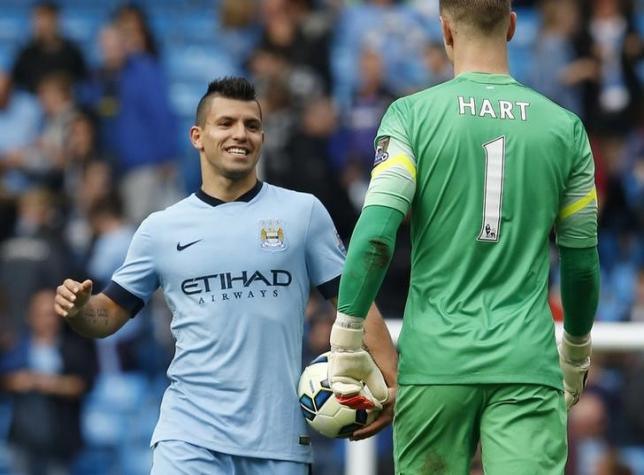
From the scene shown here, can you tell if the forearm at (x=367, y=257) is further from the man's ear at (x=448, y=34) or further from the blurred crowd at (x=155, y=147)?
the blurred crowd at (x=155, y=147)

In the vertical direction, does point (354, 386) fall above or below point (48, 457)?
above

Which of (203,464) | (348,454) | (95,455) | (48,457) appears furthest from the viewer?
(95,455)

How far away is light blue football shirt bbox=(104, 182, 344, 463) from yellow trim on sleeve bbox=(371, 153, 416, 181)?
3.04 feet

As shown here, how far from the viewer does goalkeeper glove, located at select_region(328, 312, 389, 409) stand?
213 inches

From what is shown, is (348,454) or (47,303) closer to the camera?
(348,454)

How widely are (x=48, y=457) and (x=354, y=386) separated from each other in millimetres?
6355

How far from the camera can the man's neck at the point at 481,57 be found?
18.4 ft

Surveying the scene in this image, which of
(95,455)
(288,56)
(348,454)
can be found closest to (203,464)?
(348,454)

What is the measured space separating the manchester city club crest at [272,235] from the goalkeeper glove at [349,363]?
2.62 feet

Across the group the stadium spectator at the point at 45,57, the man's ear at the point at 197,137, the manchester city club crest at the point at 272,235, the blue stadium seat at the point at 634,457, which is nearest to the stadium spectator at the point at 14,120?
the stadium spectator at the point at 45,57

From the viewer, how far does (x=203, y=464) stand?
604 centimetres

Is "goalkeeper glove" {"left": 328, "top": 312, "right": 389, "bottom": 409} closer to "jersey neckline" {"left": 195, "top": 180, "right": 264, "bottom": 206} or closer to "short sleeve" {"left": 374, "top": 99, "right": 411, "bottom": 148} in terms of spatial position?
"short sleeve" {"left": 374, "top": 99, "right": 411, "bottom": 148}

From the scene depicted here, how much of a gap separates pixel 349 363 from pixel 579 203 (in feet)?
3.25

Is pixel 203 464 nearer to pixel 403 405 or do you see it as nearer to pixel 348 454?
pixel 403 405
